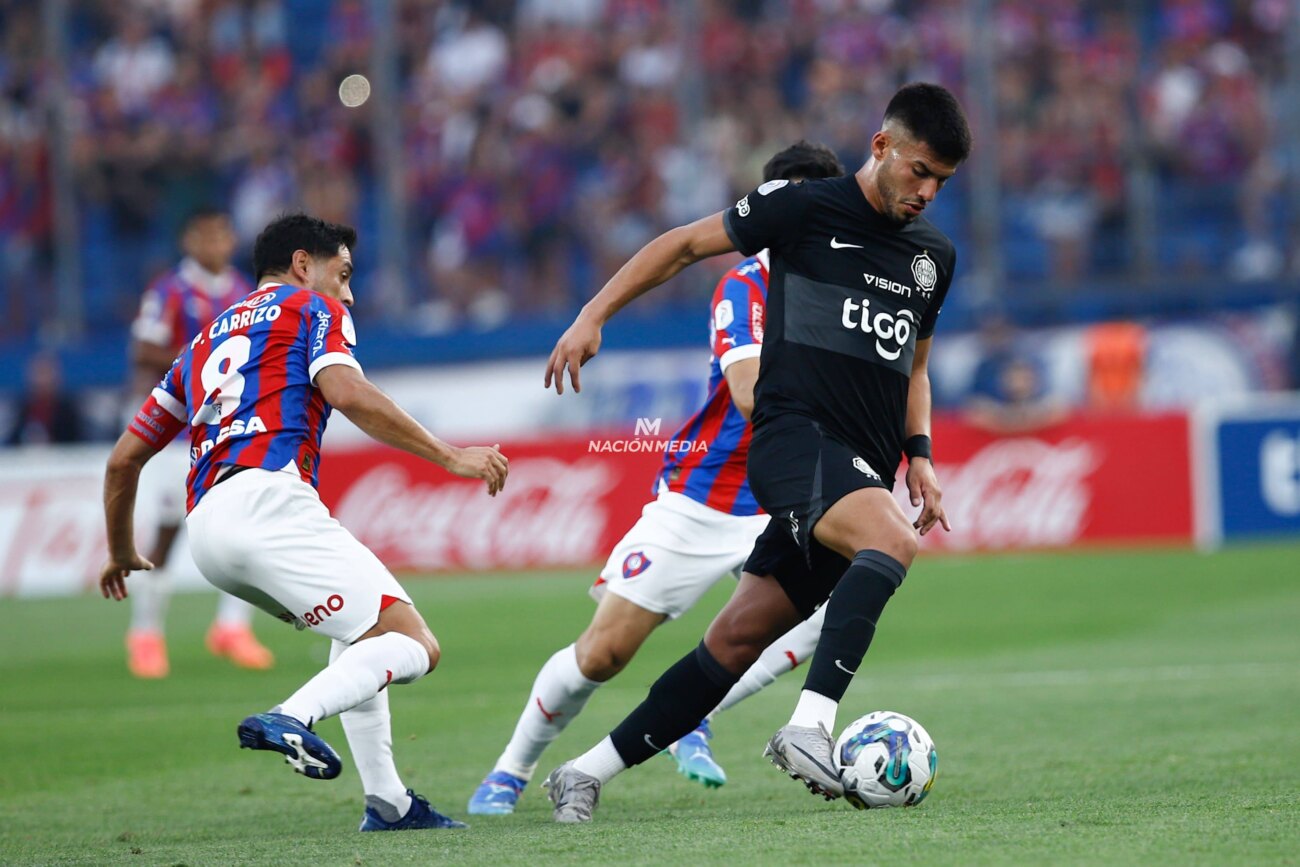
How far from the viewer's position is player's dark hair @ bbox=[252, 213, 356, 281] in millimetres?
5766

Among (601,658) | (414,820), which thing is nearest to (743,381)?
(601,658)

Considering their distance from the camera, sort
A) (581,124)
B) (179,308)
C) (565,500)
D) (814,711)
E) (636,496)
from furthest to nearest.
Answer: (581,124) → (565,500) → (636,496) → (179,308) → (814,711)

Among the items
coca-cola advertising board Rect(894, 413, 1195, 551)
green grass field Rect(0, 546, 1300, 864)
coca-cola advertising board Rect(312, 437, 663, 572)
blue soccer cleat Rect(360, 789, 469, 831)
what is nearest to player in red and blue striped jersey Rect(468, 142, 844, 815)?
green grass field Rect(0, 546, 1300, 864)

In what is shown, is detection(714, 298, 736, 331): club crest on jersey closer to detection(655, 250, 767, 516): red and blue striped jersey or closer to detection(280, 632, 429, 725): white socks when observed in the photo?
detection(655, 250, 767, 516): red and blue striped jersey

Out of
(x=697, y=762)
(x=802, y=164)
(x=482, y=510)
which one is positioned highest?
(x=802, y=164)

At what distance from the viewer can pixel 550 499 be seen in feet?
58.6

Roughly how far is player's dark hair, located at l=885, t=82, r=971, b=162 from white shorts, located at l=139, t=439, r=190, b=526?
671 centimetres

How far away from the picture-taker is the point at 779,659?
6695 millimetres

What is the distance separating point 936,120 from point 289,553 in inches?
89.7

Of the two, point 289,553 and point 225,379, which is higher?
point 225,379

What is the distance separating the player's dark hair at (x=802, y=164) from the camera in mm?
6516

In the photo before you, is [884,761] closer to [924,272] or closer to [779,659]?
[924,272]

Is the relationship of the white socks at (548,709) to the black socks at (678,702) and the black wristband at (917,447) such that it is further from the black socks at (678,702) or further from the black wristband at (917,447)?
the black wristband at (917,447)

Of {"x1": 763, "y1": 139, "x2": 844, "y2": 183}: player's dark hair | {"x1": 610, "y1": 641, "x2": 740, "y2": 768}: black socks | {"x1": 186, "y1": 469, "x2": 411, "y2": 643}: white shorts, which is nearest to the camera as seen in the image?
{"x1": 186, "y1": 469, "x2": 411, "y2": 643}: white shorts
